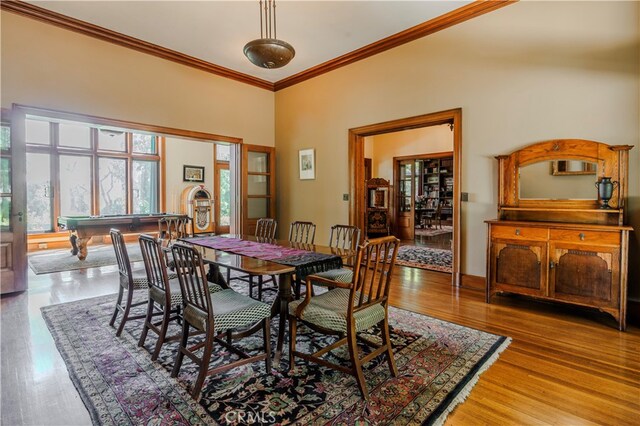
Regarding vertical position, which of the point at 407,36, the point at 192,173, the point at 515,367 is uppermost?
the point at 407,36

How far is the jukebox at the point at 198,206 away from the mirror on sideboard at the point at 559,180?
25.7 feet

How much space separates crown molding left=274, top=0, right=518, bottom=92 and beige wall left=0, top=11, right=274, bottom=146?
1243mm

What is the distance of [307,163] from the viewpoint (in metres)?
5.93

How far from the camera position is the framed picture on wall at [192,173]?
9391 millimetres

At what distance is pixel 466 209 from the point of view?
4.05m

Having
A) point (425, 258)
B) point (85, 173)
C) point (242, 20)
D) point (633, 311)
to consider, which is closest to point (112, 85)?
point (242, 20)

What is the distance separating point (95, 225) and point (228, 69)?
3455mm

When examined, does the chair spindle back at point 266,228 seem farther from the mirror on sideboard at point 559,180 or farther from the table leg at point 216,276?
the mirror on sideboard at point 559,180

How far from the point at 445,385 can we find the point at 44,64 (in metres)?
5.40

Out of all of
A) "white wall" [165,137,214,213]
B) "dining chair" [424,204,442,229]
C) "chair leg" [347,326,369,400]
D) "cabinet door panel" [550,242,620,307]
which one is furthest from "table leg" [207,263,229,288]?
"dining chair" [424,204,442,229]

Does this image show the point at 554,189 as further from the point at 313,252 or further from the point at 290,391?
the point at 290,391

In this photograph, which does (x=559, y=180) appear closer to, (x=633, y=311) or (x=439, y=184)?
(x=633, y=311)

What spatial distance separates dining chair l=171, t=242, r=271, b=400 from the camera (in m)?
1.89

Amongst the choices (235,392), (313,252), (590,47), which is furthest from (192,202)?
(590,47)
